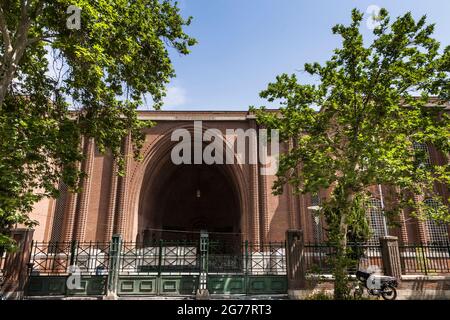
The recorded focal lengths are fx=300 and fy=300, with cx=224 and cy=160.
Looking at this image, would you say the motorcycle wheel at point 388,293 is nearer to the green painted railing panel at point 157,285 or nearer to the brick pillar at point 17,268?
the green painted railing panel at point 157,285

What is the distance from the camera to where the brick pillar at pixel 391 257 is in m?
11.5

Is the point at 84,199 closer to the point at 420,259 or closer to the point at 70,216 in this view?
the point at 70,216

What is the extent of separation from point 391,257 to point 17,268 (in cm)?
1406

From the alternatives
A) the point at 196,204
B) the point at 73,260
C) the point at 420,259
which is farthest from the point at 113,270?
the point at 196,204

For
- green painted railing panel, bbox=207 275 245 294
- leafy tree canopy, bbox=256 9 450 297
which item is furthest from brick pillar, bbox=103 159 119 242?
leafy tree canopy, bbox=256 9 450 297

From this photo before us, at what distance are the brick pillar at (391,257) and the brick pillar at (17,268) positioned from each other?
13635mm

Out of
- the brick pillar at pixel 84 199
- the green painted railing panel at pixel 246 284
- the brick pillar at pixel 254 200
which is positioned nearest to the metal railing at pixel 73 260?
the brick pillar at pixel 84 199

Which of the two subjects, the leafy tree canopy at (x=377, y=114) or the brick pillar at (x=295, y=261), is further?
the brick pillar at (x=295, y=261)

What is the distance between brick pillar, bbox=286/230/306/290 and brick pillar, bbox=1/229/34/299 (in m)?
9.70

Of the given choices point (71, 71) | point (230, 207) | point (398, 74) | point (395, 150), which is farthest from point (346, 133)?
point (230, 207)

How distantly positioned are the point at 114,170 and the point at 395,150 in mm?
16347

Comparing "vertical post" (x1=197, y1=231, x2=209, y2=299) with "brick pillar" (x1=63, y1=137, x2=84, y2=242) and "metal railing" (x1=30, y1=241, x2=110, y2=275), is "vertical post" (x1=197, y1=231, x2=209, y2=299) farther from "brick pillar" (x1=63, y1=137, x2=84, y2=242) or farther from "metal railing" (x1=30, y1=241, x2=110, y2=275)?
"brick pillar" (x1=63, y1=137, x2=84, y2=242)

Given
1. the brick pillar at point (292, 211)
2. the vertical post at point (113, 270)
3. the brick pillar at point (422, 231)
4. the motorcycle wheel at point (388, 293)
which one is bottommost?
the motorcycle wheel at point (388, 293)

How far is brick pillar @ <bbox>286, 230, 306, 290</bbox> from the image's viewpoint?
1119 centimetres
